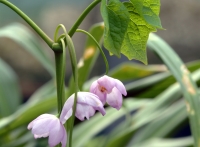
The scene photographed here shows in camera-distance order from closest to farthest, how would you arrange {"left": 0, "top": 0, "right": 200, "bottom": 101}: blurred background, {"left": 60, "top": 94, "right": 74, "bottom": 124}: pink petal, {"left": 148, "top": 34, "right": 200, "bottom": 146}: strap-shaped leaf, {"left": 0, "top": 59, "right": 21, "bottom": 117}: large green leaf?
{"left": 60, "top": 94, "right": 74, "bottom": 124}: pink petal, {"left": 148, "top": 34, "right": 200, "bottom": 146}: strap-shaped leaf, {"left": 0, "top": 59, "right": 21, "bottom": 117}: large green leaf, {"left": 0, "top": 0, "right": 200, "bottom": 101}: blurred background

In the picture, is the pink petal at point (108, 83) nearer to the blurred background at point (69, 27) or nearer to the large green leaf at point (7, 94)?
the large green leaf at point (7, 94)

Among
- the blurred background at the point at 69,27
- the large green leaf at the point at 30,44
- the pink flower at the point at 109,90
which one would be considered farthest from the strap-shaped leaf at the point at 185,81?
the blurred background at the point at 69,27

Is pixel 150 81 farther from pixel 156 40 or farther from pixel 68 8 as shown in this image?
pixel 68 8

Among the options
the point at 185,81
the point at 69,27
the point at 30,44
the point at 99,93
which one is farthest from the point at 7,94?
the point at 69,27

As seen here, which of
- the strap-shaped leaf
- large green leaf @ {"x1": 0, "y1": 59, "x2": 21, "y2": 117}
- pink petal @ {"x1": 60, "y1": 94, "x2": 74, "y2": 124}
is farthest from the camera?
large green leaf @ {"x1": 0, "y1": 59, "x2": 21, "y2": 117}

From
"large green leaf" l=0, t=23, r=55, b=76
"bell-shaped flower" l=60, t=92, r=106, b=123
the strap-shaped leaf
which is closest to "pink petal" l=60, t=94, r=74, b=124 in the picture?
"bell-shaped flower" l=60, t=92, r=106, b=123

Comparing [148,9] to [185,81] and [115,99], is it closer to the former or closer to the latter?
[115,99]

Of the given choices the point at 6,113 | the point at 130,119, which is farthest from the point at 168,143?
the point at 6,113

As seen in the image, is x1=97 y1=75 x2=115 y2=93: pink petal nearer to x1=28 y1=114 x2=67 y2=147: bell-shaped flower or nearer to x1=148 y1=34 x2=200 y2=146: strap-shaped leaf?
x1=28 y1=114 x2=67 y2=147: bell-shaped flower
